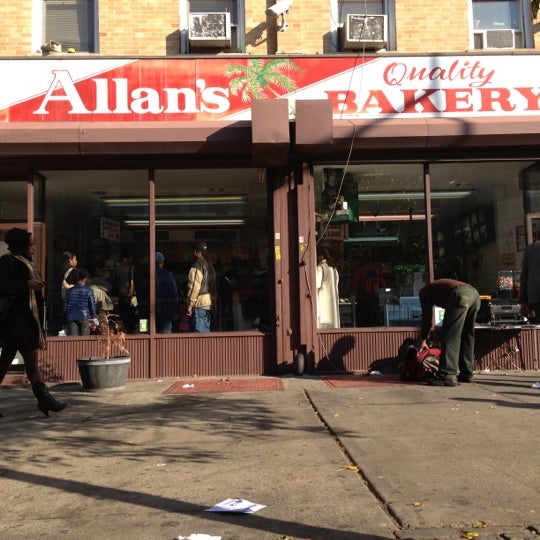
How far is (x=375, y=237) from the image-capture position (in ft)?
30.9

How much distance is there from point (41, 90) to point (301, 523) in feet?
24.9

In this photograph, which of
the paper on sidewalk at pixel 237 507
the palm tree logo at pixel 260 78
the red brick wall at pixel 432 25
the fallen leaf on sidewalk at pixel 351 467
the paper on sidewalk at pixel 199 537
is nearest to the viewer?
the paper on sidewalk at pixel 199 537

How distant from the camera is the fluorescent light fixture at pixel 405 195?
9273 millimetres

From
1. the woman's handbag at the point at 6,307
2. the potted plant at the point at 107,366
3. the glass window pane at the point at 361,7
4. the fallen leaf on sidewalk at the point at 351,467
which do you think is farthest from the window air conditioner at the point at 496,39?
the woman's handbag at the point at 6,307

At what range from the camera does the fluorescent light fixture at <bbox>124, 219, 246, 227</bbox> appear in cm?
920

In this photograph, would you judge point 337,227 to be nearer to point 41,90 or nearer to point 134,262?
point 134,262

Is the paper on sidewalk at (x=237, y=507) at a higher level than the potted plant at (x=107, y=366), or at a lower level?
lower

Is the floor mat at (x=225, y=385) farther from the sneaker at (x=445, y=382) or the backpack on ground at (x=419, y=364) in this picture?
the sneaker at (x=445, y=382)

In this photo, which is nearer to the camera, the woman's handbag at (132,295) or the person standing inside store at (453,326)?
the person standing inside store at (453,326)

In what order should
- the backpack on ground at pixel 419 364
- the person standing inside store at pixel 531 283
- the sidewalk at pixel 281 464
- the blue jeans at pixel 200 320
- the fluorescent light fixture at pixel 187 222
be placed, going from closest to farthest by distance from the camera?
the sidewalk at pixel 281 464
the person standing inside store at pixel 531 283
the backpack on ground at pixel 419 364
the blue jeans at pixel 200 320
the fluorescent light fixture at pixel 187 222

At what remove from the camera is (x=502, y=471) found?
14.2 ft

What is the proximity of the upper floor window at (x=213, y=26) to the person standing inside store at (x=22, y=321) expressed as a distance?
467 cm

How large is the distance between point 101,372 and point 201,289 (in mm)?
2180

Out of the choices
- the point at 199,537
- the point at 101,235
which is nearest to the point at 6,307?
the point at 101,235
